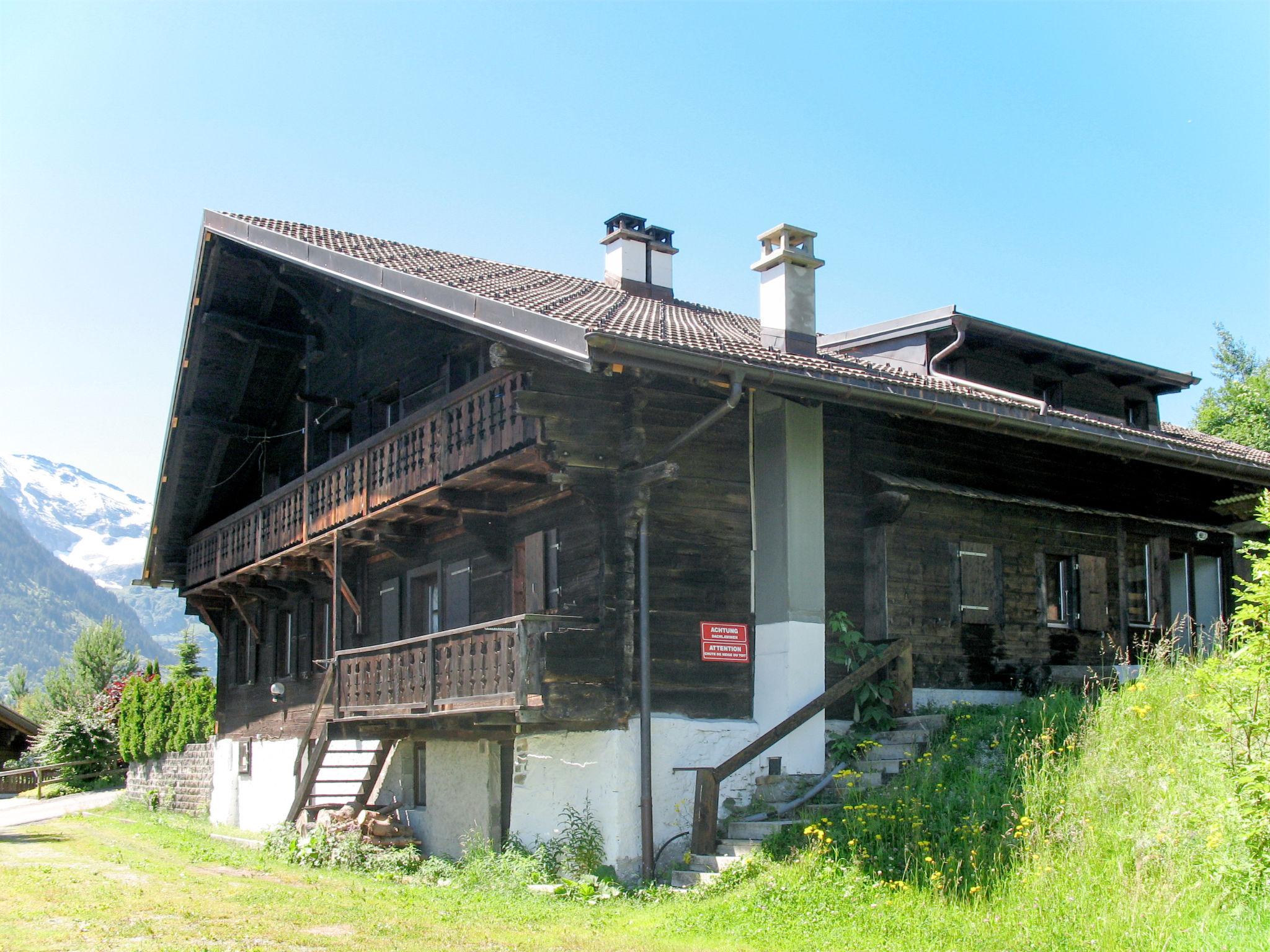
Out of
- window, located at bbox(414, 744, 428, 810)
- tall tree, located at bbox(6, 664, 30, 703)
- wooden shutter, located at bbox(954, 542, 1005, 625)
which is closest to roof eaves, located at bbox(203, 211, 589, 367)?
wooden shutter, located at bbox(954, 542, 1005, 625)

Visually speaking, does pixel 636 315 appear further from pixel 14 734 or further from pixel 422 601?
pixel 14 734

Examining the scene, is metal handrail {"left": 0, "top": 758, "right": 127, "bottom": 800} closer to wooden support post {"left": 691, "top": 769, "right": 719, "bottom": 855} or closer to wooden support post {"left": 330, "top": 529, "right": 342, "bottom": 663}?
wooden support post {"left": 330, "top": 529, "right": 342, "bottom": 663}

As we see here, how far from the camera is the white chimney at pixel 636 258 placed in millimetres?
18984

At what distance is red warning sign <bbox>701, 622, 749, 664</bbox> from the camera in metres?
13.6

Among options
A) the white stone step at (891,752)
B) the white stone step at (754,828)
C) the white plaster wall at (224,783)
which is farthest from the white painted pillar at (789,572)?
the white plaster wall at (224,783)

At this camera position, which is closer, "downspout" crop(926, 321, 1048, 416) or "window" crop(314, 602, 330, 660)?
"downspout" crop(926, 321, 1048, 416)

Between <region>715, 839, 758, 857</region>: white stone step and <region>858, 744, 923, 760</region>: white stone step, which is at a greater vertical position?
<region>858, 744, 923, 760</region>: white stone step

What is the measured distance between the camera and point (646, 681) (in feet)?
42.4

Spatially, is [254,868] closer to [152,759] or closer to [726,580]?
[726,580]

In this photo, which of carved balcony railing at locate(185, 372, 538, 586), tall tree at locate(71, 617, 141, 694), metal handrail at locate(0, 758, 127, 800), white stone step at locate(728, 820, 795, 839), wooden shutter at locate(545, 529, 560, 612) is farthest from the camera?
tall tree at locate(71, 617, 141, 694)

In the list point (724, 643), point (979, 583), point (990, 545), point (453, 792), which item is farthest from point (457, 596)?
point (990, 545)

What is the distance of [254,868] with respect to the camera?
607 inches

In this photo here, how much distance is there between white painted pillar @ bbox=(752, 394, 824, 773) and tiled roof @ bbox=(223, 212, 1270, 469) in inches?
34.5

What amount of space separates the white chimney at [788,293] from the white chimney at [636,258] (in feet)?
12.9
